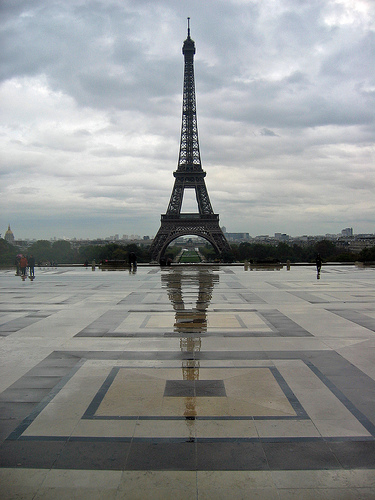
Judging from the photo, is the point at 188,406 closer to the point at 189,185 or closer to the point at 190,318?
the point at 190,318

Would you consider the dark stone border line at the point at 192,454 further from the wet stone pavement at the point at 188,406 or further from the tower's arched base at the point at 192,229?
the tower's arched base at the point at 192,229

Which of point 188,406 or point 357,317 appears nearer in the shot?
point 188,406

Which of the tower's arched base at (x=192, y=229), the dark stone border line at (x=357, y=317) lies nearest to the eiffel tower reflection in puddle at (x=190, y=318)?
the dark stone border line at (x=357, y=317)

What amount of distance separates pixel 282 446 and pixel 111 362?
4009 mm

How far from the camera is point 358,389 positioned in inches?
258

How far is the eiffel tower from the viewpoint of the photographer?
76.1 m

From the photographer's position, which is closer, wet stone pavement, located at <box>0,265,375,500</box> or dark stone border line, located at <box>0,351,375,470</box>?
wet stone pavement, located at <box>0,265,375,500</box>

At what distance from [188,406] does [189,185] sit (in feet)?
245

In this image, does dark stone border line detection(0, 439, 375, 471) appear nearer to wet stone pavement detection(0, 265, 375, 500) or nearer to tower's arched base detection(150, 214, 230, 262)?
wet stone pavement detection(0, 265, 375, 500)

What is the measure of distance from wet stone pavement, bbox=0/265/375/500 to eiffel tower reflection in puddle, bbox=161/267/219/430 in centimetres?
5

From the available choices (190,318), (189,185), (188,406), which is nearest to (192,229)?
(189,185)

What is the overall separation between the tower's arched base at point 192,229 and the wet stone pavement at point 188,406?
63.2 metres

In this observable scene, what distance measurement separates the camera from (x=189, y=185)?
260 feet

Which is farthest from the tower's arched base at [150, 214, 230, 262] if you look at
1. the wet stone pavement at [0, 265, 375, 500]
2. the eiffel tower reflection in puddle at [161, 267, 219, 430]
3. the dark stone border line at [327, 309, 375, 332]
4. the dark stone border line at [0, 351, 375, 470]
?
the dark stone border line at [0, 351, 375, 470]
